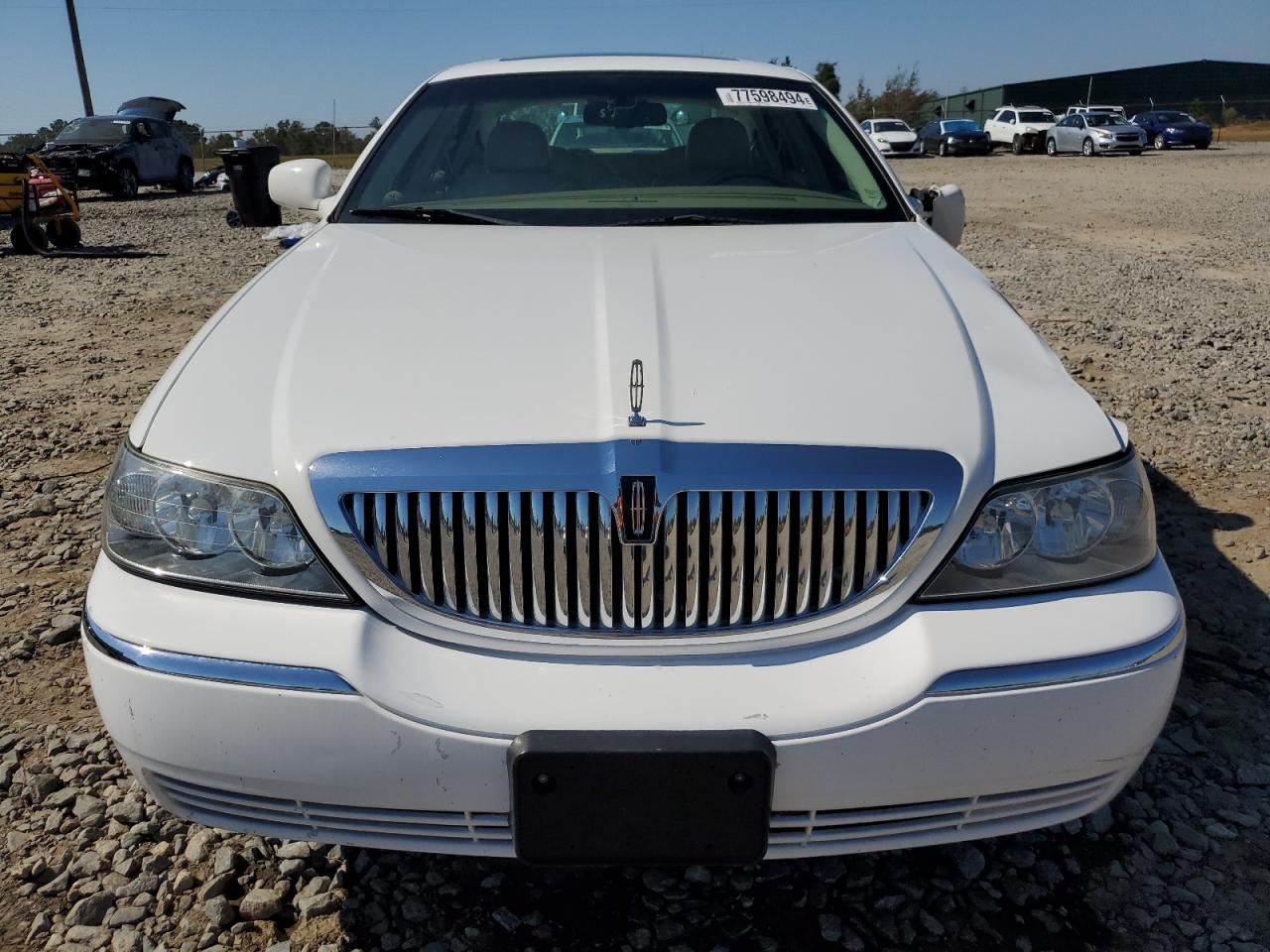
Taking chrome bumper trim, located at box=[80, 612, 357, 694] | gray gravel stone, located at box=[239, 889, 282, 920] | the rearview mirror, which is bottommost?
gray gravel stone, located at box=[239, 889, 282, 920]

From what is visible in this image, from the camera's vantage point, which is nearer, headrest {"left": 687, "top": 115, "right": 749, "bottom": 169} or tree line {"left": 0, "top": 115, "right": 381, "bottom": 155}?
headrest {"left": 687, "top": 115, "right": 749, "bottom": 169}

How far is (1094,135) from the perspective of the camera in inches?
1267

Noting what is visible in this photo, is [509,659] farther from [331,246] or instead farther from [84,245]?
[84,245]

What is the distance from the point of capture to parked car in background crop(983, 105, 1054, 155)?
3578 cm

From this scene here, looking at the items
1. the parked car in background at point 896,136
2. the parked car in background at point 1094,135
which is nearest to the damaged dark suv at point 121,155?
the parked car in background at point 896,136

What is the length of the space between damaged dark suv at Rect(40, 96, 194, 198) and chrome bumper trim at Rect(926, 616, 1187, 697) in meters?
20.8

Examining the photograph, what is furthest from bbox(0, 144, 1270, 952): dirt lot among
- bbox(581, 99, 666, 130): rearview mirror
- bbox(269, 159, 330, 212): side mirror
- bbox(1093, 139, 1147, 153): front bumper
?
bbox(1093, 139, 1147, 153): front bumper

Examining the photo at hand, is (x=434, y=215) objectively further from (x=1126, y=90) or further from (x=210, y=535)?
(x=1126, y=90)

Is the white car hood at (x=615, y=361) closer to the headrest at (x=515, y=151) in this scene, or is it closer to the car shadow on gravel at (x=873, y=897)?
the headrest at (x=515, y=151)

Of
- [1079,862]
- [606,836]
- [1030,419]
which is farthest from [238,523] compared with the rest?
[1079,862]

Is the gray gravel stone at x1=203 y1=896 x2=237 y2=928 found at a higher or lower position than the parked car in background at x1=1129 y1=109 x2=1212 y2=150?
lower

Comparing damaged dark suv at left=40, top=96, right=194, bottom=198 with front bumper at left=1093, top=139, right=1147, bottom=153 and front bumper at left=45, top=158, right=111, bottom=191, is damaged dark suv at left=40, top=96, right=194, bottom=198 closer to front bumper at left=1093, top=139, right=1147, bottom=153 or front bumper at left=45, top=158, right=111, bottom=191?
front bumper at left=45, top=158, right=111, bottom=191

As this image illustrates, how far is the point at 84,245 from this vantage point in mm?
12391

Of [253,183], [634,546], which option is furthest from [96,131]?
[634,546]
